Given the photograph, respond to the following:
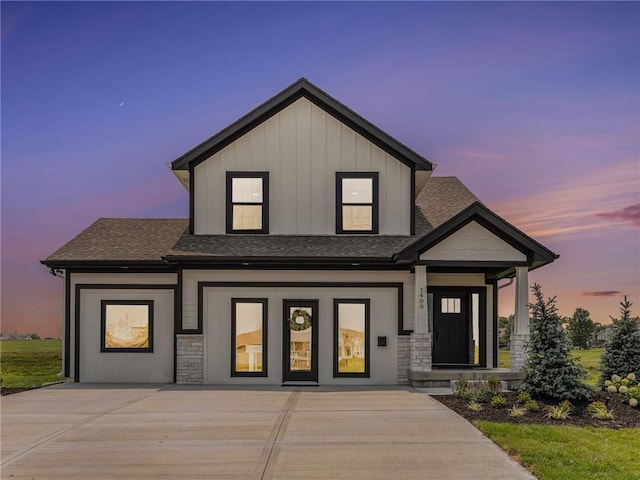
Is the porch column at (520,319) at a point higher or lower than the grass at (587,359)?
higher

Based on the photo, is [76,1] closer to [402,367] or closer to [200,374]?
[200,374]

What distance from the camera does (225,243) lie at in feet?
55.4

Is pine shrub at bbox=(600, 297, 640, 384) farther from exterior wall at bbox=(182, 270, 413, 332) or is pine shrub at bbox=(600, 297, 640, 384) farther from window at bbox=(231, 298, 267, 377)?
window at bbox=(231, 298, 267, 377)

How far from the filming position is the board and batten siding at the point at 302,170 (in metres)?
17.5

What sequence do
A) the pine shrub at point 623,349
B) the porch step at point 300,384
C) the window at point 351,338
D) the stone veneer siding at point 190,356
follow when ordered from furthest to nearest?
the window at point 351,338 < the stone veneer siding at point 190,356 < the porch step at point 300,384 < the pine shrub at point 623,349

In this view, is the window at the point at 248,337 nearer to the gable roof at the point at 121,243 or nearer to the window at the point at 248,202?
the window at the point at 248,202

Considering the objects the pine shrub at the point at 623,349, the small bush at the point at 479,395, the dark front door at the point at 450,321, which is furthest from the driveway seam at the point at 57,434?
the pine shrub at the point at 623,349

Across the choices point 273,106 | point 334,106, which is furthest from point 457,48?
point 273,106

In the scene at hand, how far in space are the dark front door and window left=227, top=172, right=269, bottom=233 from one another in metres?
5.72

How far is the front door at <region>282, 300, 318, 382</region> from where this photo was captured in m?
16.4

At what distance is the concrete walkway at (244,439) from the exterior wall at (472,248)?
3.71 meters

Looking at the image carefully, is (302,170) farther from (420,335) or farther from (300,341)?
(420,335)

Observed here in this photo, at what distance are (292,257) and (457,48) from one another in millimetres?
9371

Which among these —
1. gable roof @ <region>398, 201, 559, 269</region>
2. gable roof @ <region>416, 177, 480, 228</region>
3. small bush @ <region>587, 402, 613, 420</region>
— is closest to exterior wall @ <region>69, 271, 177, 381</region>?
gable roof @ <region>398, 201, 559, 269</region>
